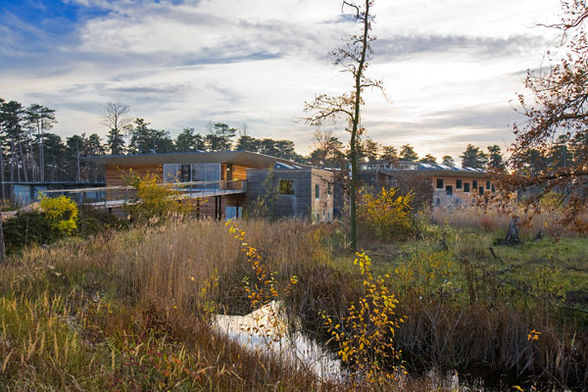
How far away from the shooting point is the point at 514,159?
596 cm

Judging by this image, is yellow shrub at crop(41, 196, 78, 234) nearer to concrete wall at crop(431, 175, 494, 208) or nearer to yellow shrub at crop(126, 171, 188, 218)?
yellow shrub at crop(126, 171, 188, 218)

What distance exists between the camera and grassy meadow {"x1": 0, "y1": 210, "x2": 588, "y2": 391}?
2.92 m

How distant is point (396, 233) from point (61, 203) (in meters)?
10.6

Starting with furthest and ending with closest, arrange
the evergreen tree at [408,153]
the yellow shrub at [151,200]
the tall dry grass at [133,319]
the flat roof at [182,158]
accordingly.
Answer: the evergreen tree at [408,153] < the flat roof at [182,158] < the yellow shrub at [151,200] < the tall dry grass at [133,319]

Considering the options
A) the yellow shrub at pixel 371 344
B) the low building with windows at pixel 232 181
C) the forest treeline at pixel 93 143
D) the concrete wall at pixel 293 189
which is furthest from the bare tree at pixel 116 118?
the yellow shrub at pixel 371 344

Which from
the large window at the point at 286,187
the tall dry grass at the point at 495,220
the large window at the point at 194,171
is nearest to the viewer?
the tall dry grass at the point at 495,220

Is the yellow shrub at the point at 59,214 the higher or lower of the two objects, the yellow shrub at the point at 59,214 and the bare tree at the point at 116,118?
the lower

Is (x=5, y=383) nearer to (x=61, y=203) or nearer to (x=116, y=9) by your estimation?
(x=116, y=9)

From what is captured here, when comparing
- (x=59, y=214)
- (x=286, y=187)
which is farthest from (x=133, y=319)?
(x=286, y=187)

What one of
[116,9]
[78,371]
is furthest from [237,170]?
[78,371]

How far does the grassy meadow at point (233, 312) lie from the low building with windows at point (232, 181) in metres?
12.3

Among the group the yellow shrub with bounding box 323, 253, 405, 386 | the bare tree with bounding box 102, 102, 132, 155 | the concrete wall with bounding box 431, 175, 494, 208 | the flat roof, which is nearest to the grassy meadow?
the yellow shrub with bounding box 323, 253, 405, 386

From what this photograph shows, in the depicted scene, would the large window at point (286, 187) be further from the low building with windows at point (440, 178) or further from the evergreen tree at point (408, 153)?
the evergreen tree at point (408, 153)

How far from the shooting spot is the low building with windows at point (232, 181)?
75.9 feet
